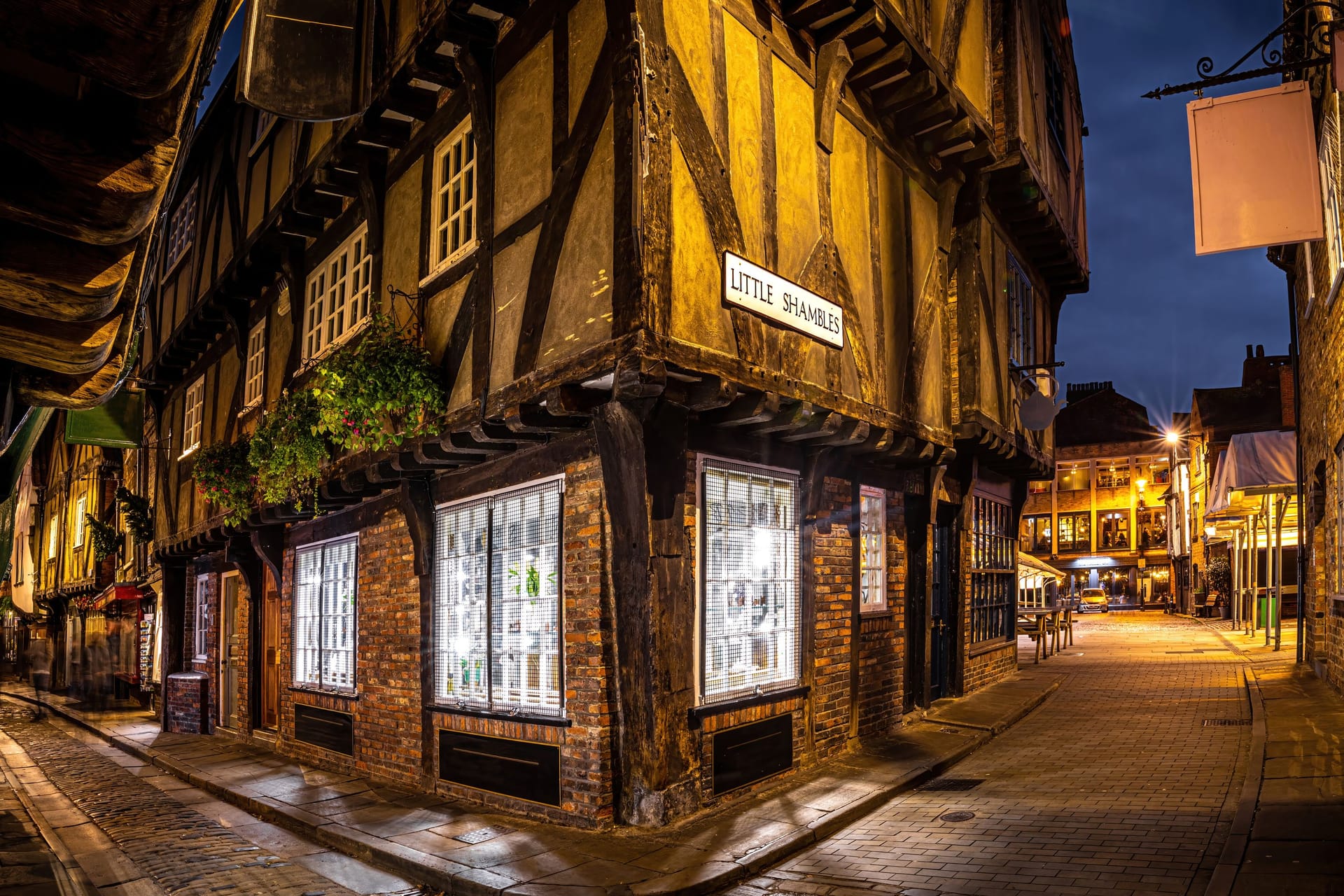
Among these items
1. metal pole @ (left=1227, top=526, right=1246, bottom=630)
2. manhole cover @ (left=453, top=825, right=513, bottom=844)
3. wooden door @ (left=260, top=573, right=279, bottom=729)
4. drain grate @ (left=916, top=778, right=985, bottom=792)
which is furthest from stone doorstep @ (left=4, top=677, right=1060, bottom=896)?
metal pole @ (left=1227, top=526, right=1246, bottom=630)

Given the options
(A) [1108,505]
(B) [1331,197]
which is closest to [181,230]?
(B) [1331,197]

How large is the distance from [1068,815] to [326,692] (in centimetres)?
830

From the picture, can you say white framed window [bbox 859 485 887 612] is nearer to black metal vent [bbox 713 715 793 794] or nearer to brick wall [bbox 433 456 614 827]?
black metal vent [bbox 713 715 793 794]

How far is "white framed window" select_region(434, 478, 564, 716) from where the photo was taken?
761 centimetres

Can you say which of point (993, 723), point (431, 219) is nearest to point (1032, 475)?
point (993, 723)

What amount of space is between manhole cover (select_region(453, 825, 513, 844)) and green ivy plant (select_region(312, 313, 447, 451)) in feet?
11.0

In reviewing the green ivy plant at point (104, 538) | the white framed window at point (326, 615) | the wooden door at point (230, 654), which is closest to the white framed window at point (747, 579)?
the white framed window at point (326, 615)

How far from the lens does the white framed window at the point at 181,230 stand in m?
16.9

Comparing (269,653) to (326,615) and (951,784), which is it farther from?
(951,784)

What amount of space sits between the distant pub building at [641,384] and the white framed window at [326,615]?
59 mm

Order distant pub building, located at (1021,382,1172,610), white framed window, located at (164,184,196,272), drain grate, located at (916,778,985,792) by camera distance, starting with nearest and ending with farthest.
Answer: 1. drain grate, located at (916,778,985,792)
2. white framed window, located at (164,184,196,272)
3. distant pub building, located at (1021,382,1172,610)

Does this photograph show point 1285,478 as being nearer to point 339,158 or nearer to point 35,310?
point 339,158

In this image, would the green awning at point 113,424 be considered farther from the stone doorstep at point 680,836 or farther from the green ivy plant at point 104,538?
the green ivy plant at point 104,538

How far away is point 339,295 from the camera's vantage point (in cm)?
1110
